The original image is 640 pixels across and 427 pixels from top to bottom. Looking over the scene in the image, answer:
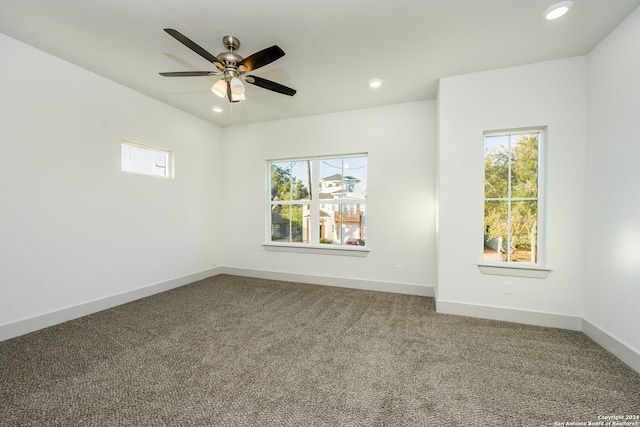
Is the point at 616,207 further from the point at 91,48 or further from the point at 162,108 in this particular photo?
the point at 162,108

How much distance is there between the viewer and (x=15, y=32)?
2.30m

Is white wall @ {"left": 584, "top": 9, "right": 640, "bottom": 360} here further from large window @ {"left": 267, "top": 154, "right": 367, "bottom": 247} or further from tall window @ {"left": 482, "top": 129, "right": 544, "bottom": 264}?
large window @ {"left": 267, "top": 154, "right": 367, "bottom": 247}

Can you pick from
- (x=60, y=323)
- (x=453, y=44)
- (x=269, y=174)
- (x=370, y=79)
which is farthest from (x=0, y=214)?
(x=453, y=44)

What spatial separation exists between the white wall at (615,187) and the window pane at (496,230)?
26.0 inches

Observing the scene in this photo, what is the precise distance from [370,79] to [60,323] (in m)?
4.35

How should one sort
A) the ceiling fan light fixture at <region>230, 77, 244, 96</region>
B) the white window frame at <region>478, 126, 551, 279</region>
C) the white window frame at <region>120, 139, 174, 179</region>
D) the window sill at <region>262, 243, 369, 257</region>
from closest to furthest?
1. the ceiling fan light fixture at <region>230, 77, 244, 96</region>
2. the white window frame at <region>478, 126, 551, 279</region>
3. the white window frame at <region>120, 139, 174, 179</region>
4. the window sill at <region>262, 243, 369, 257</region>

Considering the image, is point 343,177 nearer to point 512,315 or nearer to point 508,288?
point 508,288

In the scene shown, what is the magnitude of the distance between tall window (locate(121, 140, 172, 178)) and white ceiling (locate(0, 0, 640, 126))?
85 cm

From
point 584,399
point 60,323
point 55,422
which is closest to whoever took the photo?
point 55,422

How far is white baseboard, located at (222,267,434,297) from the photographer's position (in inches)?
145

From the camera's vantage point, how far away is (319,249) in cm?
425

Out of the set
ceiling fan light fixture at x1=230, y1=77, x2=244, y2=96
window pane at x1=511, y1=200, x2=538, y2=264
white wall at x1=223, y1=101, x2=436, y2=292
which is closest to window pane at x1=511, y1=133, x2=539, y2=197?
window pane at x1=511, y1=200, x2=538, y2=264

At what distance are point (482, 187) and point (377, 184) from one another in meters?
1.40

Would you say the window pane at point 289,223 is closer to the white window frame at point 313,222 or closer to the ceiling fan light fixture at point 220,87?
the white window frame at point 313,222
